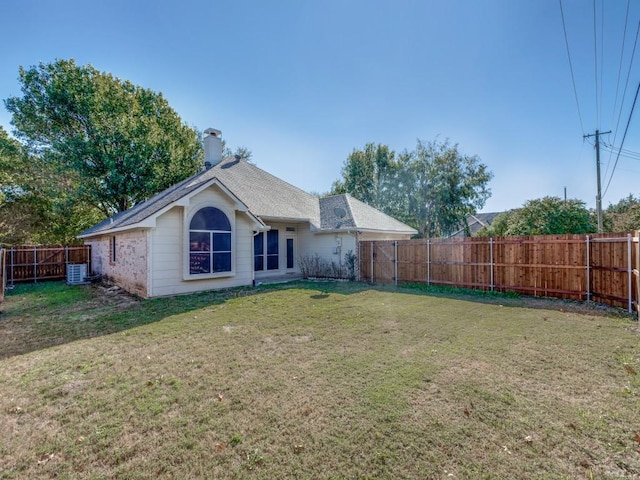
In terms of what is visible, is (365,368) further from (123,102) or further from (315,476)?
(123,102)

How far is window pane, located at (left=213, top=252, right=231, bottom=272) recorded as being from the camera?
35.3ft

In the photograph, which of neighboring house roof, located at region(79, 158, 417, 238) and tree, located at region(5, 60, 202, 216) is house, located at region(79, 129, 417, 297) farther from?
tree, located at region(5, 60, 202, 216)

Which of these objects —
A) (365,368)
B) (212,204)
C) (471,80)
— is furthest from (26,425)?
(471,80)

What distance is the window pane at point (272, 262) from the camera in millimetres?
14141

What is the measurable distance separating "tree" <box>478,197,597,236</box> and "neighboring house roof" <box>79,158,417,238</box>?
583 cm

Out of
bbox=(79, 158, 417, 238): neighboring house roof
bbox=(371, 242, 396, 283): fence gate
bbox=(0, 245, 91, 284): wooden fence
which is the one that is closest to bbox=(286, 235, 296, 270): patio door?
bbox=(79, 158, 417, 238): neighboring house roof

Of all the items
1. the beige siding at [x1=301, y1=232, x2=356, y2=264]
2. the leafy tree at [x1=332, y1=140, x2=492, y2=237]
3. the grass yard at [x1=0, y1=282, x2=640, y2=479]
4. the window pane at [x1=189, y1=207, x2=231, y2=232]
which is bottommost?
the grass yard at [x1=0, y1=282, x2=640, y2=479]

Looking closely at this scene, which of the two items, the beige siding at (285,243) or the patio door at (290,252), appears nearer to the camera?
the beige siding at (285,243)

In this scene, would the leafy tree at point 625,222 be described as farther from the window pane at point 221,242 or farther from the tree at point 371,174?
the window pane at point 221,242

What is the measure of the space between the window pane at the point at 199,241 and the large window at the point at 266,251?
3.08 meters

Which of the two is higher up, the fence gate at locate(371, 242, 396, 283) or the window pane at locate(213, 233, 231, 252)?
the window pane at locate(213, 233, 231, 252)

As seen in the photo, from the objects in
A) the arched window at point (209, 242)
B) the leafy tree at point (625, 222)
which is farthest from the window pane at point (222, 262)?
the leafy tree at point (625, 222)

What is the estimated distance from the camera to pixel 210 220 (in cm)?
1061

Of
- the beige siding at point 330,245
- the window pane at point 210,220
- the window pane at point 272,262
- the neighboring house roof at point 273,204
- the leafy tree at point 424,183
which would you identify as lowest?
the window pane at point 272,262
